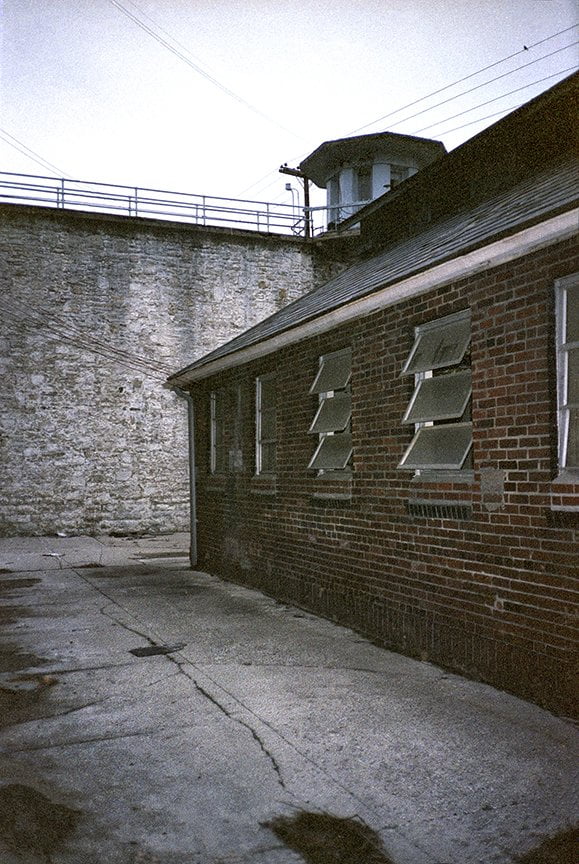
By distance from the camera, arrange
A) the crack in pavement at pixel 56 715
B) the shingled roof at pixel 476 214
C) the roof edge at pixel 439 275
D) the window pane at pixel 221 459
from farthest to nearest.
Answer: the window pane at pixel 221 459
the shingled roof at pixel 476 214
the roof edge at pixel 439 275
the crack in pavement at pixel 56 715

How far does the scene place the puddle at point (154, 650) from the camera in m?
6.64

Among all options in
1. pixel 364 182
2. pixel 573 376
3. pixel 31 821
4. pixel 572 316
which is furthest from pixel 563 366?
pixel 364 182

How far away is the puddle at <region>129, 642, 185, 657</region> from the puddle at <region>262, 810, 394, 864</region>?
3.44 metres

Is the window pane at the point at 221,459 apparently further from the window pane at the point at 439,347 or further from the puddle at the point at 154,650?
the window pane at the point at 439,347

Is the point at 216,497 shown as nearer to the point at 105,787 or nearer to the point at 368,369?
the point at 368,369

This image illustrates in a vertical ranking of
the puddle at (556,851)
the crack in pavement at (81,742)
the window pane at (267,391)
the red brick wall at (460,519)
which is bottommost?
the crack in pavement at (81,742)

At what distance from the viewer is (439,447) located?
6430 millimetres

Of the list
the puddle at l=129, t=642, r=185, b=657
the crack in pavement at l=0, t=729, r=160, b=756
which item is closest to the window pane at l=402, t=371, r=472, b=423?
the puddle at l=129, t=642, r=185, b=657

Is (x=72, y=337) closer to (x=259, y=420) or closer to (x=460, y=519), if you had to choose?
(x=259, y=420)

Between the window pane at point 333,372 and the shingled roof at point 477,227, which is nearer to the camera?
the shingled roof at point 477,227

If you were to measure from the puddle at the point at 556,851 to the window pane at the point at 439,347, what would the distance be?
3.77 metres

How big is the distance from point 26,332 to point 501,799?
18.6 meters

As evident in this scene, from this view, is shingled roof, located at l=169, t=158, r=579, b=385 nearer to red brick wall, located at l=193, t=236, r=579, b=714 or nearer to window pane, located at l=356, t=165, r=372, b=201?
red brick wall, located at l=193, t=236, r=579, b=714

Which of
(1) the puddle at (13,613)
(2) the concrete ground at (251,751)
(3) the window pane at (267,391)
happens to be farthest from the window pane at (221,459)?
(2) the concrete ground at (251,751)
